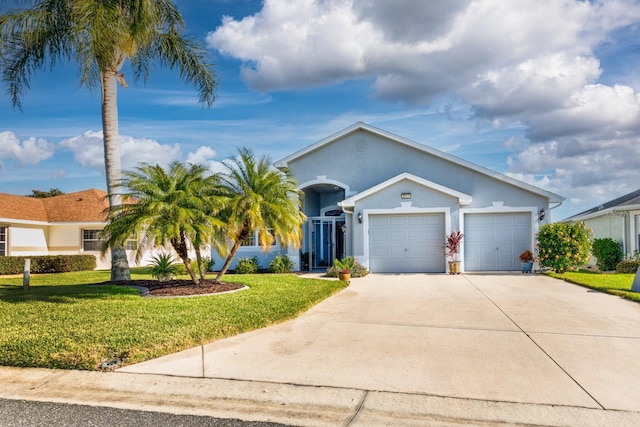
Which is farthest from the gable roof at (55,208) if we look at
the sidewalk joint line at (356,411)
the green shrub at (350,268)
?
the sidewalk joint line at (356,411)

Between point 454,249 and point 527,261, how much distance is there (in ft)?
9.18

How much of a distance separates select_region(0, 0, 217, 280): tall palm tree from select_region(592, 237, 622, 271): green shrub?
17751 millimetres

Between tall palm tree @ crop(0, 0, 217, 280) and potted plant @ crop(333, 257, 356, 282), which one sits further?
potted plant @ crop(333, 257, 356, 282)

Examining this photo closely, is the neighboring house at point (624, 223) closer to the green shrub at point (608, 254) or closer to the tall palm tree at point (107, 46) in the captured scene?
the green shrub at point (608, 254)

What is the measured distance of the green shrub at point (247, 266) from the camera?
19016mm

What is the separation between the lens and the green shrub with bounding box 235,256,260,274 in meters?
19.0

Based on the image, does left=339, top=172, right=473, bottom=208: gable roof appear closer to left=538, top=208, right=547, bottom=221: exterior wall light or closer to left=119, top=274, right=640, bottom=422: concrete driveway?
left=538, top=208, right=547, bottom=221: exterior wall light

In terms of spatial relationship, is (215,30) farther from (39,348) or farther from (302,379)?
(302,379)

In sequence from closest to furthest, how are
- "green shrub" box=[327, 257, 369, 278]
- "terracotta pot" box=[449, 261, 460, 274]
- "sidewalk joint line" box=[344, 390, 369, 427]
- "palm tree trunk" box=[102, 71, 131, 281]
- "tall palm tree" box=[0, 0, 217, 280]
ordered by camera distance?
"sidewalk joint line" box=[344, 390, 369, 427]
"tall palm tree" box=[0, 0, 217, 280]
"palm tree trunk" box=[102, 71, 131, 281]
"green shrub" box=[327, 257, 369, 278]
"terracotta pot" box=[449, 261, 460, 274]

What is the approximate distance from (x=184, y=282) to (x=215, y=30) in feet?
29.8

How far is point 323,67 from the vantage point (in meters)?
15.1

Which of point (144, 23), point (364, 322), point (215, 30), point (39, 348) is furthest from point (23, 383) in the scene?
point (215, 30)

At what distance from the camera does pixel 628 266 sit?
17969mm

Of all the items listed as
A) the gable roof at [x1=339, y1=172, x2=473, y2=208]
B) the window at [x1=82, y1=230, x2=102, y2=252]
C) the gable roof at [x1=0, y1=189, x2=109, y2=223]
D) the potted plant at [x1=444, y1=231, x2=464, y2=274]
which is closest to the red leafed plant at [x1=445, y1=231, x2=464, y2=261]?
the potted plant at [x1=444, y1=231, x2=464, y2=274]
